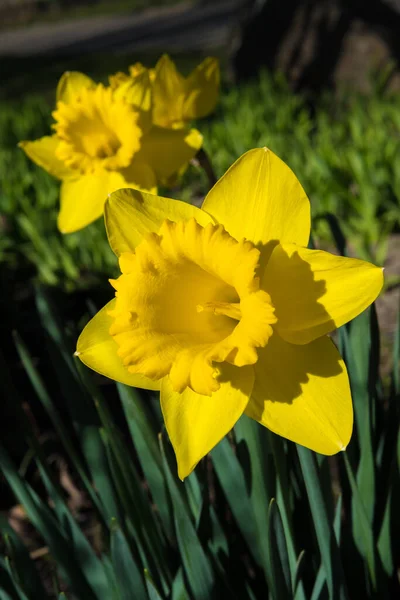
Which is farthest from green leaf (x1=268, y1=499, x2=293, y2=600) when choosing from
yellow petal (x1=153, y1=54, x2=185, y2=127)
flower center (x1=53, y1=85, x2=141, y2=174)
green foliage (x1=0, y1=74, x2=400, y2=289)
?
green foliage (x1=0, y1=74, x2=400, y2=289)

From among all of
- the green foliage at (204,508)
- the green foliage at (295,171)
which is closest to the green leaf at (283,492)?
the green foliage at (204,508)

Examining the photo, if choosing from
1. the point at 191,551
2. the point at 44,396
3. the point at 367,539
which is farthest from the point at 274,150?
the point at 191,551

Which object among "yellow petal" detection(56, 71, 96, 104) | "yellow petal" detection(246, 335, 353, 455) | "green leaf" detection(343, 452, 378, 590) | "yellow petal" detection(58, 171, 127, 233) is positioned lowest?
"green leaf" detection(343, 452, 378, 590)

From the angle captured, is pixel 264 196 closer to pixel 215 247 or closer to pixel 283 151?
pixel 215 247

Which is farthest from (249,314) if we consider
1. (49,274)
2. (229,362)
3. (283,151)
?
(283,151)

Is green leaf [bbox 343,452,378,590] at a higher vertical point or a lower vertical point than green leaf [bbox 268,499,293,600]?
lower

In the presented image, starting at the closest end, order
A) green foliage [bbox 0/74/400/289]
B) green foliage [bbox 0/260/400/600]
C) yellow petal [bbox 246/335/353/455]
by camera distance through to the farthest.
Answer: yellow petal [bbox 246/335/353/455]
green foliage [bbox 0/260/400/600]
green foliage [bbox 0/74/400/289]

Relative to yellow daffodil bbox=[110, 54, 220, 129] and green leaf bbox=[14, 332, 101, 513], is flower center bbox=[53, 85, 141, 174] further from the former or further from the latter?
green leaf bbox=[14, 332, 101, 513]
